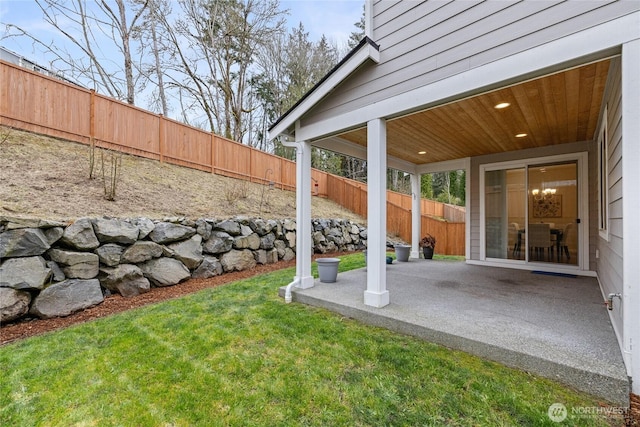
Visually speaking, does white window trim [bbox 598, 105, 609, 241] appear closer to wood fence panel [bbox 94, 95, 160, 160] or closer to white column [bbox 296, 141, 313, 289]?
white column [bbox 296, 141, 313, 289]

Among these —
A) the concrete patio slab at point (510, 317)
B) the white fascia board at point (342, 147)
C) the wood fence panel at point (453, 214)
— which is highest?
the white fascia board at point (342, 147)

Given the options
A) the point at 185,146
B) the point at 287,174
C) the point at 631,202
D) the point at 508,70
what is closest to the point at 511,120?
the point at 508,70

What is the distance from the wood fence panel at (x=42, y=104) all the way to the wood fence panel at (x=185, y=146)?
170cm

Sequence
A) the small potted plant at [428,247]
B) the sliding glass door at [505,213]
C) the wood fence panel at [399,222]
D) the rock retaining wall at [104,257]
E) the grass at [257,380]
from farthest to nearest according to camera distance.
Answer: the wood fence panel at [399,222], the small potted plant at [428,247], the sliding glass door at [505,213], the rock retaining wall at [104,257], the grass at [257,380]

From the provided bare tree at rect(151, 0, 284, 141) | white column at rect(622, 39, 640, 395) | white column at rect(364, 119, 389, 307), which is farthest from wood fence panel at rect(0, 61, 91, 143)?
white column at rect(622, 39, 640, 395)

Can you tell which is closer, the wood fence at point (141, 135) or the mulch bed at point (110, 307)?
the mulch bed at point (110, 307)

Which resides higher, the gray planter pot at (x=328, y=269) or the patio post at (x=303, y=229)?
the patio post at (x=303, y=229)

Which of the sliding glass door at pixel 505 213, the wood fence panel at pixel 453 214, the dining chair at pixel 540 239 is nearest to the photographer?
the dining chair at pixel 540 239

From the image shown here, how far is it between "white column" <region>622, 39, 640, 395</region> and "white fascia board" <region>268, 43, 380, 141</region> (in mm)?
2235

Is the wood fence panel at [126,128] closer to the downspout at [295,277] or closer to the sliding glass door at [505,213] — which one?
the downspout at [295,277]

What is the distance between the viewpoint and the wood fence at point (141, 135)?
17.5 feet

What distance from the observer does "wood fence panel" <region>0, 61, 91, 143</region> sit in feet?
16.8

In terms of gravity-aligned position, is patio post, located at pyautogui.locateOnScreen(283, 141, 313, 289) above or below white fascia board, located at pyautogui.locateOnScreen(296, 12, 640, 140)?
below

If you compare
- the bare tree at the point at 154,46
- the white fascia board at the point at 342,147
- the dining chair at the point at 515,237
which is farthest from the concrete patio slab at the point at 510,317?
the bare tree at the point at 154,46
